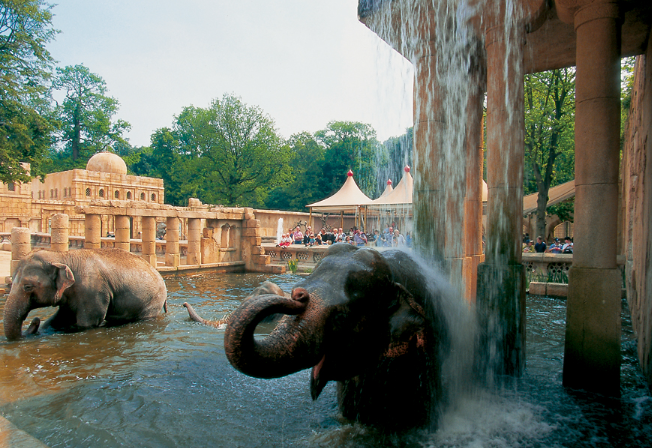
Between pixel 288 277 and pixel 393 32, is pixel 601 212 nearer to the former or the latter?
pixel 393 32

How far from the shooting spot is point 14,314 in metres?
5.82

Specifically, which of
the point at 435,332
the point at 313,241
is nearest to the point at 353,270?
the point at 435,332

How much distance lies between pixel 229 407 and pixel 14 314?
13.5ft

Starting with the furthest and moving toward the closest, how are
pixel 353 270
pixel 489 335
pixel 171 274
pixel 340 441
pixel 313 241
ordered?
pixel 313 241, pixel 171 274, pixel 489 335, pixel 340 441, pixel 353 270

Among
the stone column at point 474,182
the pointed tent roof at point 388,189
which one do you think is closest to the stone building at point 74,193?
the pointed tent roof at point 388,189

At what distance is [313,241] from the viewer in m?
21.2

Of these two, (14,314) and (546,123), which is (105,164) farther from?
(14,314)

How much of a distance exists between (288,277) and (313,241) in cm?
657

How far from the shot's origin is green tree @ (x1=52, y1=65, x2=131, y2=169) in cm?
5059

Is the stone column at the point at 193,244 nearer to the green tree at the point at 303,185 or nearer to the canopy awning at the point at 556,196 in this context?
the canopy awning at the point at 556,196

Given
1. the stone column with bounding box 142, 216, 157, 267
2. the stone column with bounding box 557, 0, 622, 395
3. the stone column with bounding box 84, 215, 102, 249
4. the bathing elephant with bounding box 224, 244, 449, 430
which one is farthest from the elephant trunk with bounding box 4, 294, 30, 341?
the stone column with bounding box 142, 216, 157, 267

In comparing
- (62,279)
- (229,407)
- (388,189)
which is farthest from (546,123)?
(62,279)

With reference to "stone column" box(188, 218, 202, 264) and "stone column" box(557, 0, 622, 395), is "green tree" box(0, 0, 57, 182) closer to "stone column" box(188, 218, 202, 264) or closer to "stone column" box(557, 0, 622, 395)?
"stone column" box(188, 218, 202, 264)

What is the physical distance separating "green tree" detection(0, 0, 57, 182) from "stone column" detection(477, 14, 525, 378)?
68.7 ft
